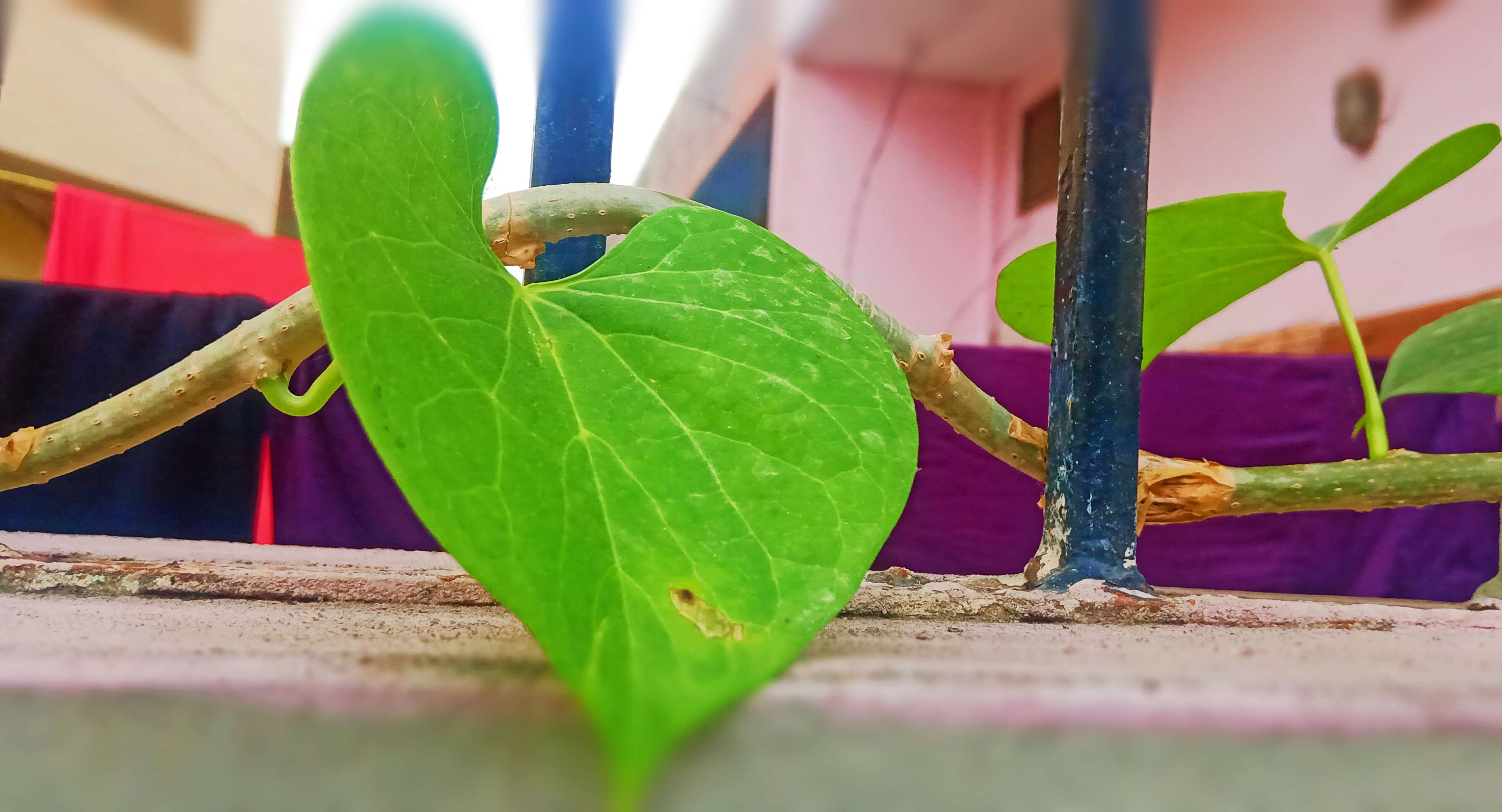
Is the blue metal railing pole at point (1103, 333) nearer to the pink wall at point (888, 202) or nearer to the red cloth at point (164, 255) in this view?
the red cloth at point (164, 255)

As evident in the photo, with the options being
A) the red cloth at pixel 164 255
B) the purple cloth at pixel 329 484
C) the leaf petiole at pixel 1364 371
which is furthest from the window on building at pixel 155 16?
the leaf petiole at pixel 1364 371

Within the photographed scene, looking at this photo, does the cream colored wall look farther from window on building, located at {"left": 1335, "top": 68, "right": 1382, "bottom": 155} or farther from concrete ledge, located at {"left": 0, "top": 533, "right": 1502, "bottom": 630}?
window on building, located at {"left": 1335, "top": 68, "right": 1382, "bottom": 155}

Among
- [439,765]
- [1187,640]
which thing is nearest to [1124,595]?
[1187,640]

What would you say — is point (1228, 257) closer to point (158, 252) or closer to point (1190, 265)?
point (1190, 265)

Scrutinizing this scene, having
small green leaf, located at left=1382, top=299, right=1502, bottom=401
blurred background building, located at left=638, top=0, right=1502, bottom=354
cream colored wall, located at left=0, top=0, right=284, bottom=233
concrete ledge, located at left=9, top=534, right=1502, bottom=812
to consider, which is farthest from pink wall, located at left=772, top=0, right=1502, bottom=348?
cream colored wall, located at left=0, top=0, right=284, bottom=233

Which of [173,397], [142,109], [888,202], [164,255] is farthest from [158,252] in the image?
[888,202]

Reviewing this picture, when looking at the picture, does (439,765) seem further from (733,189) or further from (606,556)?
Result: (733,189)
